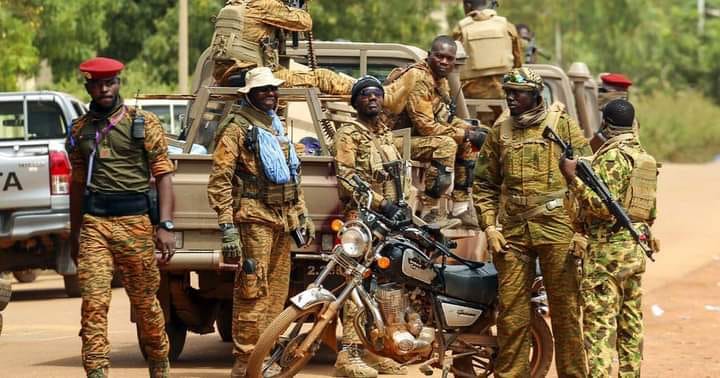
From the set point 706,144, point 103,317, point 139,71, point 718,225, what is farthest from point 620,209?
point 706,144

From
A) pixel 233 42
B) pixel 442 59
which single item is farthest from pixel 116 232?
pixel 442 59

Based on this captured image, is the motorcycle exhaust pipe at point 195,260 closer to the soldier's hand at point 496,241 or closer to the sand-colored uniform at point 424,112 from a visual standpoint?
the sand-colored uniform at point 424,112

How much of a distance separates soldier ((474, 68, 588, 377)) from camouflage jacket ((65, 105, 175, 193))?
184 cm

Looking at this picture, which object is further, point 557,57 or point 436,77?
point 557,57

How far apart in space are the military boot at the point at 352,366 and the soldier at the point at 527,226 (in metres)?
1.45

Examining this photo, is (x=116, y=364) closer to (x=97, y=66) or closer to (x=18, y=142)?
(x=97, y=66)

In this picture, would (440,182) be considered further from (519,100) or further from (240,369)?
(519,100)

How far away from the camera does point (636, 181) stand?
30.0 feet

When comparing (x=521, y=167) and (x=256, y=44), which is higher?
(x=256, y=44)

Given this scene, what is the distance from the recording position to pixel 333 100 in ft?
37.6

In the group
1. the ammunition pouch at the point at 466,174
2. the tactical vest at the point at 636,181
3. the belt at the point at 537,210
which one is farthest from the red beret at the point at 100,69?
the ammunition pouch at the point at 466,174

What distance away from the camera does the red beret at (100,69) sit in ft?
29.6

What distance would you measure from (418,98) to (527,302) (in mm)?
2994

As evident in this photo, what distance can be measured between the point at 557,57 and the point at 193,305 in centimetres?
4579
